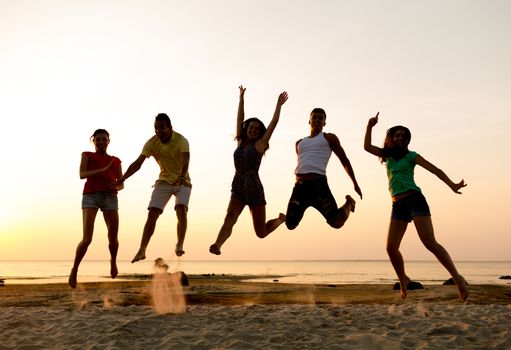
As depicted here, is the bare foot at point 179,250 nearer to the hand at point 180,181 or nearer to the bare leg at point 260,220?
the hand at point 180,181

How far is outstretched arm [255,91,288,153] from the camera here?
25.8 ft

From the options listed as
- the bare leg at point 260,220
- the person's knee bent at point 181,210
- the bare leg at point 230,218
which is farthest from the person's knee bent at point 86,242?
the bare leg at point 260,220

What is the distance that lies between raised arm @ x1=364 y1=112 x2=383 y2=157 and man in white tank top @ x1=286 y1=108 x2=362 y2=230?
0.38 m

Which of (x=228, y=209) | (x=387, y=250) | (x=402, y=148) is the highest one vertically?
(x=402, y=148)

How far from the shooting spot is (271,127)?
7867 millimetres

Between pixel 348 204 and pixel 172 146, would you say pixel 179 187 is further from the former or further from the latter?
pixel 348 204

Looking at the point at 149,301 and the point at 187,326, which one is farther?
the point at 149,301

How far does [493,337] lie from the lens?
246 inches

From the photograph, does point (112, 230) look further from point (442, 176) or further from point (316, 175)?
point (442, 176)

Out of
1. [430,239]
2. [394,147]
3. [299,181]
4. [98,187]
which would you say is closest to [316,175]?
[299,181]

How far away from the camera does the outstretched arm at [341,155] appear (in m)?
7.99

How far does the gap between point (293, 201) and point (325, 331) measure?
2.20 metres

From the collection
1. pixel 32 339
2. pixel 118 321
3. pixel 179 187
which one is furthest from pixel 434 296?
pixel 32 339

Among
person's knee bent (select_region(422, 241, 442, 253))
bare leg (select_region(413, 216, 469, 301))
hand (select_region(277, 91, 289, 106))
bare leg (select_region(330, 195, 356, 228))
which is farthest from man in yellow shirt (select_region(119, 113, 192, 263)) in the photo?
person's knee bent (select_region(422, 241, 442, 253))
